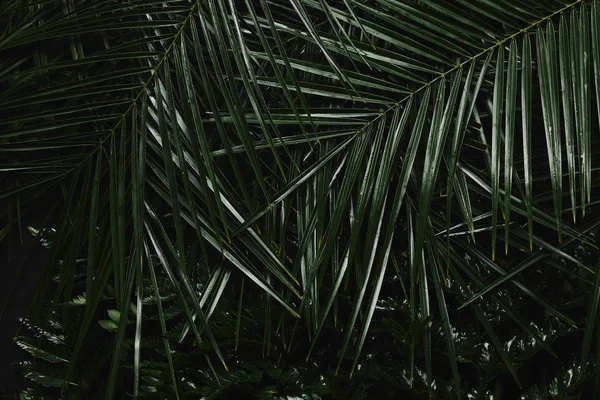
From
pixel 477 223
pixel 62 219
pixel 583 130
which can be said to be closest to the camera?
pixel 583 130

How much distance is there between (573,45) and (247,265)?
0.48 meters

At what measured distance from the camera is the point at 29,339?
124 cm

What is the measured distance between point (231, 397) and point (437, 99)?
0.58 meters

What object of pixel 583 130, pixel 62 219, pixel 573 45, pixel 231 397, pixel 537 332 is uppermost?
pixel 573 45

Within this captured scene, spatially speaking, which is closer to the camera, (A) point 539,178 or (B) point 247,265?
(B) point 247,265

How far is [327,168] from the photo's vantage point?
99cm

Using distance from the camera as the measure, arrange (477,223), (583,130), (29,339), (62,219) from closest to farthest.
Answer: (583,130), (62,219), (477,223), (29,339)

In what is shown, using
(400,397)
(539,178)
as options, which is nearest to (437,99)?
(539,178)

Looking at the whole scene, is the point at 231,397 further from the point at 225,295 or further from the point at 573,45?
the point at 573,45

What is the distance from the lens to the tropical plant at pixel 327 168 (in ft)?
2.92

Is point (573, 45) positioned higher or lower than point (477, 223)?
higher

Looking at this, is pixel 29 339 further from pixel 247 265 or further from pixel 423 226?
pixel 423 226

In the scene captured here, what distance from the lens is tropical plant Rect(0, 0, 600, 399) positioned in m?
0.89

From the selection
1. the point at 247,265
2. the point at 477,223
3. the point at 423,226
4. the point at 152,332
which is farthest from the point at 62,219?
the point at 477,223
